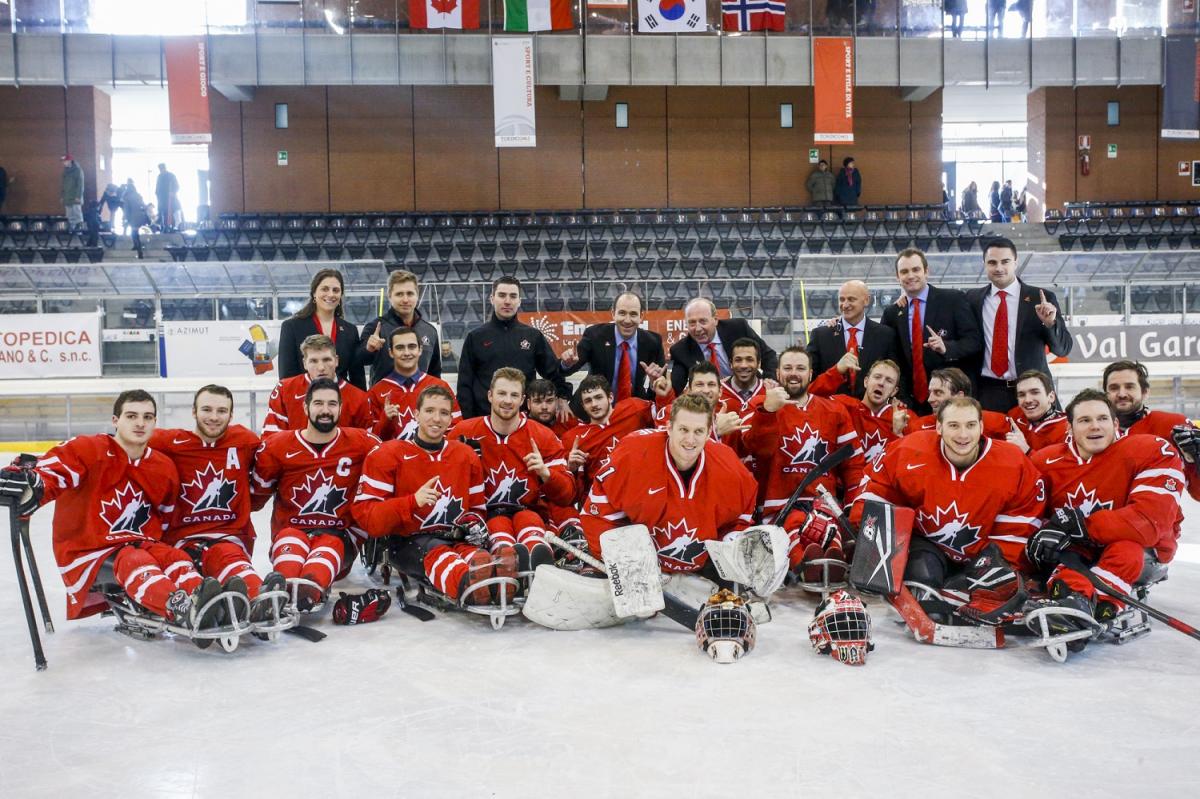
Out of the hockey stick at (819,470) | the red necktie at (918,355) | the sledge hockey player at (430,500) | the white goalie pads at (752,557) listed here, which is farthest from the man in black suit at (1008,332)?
the sledge hockey player at (430,500)

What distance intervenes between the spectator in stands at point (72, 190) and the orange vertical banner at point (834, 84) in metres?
13.6

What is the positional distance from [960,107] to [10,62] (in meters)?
20.9

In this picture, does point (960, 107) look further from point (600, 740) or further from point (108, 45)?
point (600, 740)

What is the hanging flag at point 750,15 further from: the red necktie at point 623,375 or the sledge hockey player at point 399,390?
the sledge hockey player at point 399,390

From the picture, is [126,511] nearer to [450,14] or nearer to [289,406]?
[289,406]

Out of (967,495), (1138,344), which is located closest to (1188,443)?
(967,495)

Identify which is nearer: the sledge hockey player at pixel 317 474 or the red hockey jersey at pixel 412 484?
the red hockey jersey at pixel 412 484

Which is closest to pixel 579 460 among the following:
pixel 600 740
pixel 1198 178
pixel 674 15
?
pixel 600 740

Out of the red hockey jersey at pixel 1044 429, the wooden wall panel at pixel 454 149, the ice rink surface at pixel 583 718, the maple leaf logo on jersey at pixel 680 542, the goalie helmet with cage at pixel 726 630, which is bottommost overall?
the ice rink surface at pixel 583 718

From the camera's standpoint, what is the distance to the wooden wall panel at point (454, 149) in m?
20.2

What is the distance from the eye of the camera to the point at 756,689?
3.39 meters

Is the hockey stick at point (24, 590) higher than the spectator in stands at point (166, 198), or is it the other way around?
the spectator in stands at point (166, 198)

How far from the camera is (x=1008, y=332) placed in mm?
5496

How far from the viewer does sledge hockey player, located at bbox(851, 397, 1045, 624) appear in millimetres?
3994
